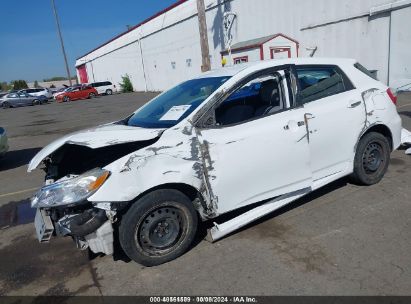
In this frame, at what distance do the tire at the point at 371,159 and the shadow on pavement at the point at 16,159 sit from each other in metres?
7.19

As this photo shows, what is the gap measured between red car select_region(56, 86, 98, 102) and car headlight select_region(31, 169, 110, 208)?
1333 inches

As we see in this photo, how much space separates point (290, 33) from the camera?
16969 millimetres

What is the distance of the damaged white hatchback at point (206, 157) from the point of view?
303 centimetres

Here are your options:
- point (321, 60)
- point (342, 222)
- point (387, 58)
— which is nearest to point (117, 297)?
point (342, 222)

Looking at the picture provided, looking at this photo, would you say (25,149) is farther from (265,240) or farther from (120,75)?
(120,75)

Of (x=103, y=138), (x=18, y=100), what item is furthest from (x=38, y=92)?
(x=103, y=138)

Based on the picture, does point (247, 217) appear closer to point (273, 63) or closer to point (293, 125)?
point (293, 125)

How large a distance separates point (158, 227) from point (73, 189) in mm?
798

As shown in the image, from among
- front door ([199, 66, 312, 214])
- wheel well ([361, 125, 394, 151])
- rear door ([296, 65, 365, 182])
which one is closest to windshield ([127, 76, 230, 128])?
front door ([199, 66, 312, 214])

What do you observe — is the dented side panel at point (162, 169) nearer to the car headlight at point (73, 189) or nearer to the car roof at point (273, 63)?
the car headlight at point (73, 189)

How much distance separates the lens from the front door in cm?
330

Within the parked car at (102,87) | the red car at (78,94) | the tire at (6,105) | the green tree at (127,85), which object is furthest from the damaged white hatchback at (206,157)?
the green tree at (127,85)

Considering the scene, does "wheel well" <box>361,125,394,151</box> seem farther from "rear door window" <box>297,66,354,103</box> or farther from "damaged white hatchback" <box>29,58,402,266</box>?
A: "rear door window" <box>297,66,354,103</box>

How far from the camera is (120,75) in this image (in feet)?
142
